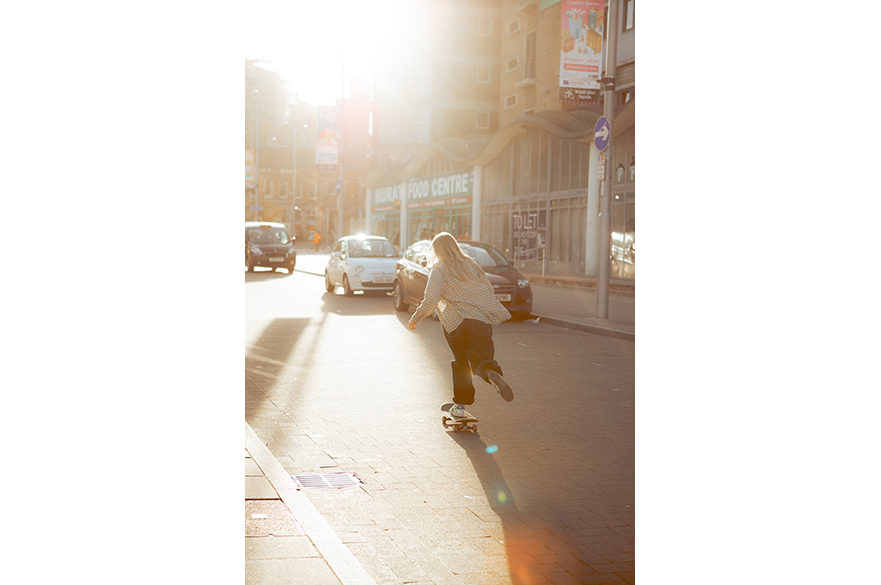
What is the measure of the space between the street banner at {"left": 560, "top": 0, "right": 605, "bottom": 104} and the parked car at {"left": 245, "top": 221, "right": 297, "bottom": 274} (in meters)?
13.7

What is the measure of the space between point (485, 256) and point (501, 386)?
33.7ft

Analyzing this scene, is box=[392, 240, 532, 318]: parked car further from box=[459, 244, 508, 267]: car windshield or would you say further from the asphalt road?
the asphalt road

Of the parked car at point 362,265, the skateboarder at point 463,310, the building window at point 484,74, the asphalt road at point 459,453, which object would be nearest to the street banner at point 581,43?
the parked car at point 362,265

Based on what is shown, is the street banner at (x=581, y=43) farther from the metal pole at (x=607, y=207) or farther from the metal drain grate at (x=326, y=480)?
the metal drain grate at (x=326, y=480)

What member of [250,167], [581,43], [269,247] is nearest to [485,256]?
[581,43]

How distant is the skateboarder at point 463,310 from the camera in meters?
7.07

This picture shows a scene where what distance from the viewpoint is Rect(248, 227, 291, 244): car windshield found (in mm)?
32406

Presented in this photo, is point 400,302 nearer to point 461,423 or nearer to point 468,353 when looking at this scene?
point 468,353

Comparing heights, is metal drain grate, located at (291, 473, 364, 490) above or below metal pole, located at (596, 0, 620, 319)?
below

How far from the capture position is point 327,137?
44.9 m

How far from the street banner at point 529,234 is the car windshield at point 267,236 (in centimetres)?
884

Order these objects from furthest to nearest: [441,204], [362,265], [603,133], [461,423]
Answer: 1. [441,204]
2. [362,265]
3. [603,133]
4. [461,423]

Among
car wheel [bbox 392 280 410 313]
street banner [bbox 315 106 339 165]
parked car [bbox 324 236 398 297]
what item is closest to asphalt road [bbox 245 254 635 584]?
car wheel [bbox 392 280 410 313]
